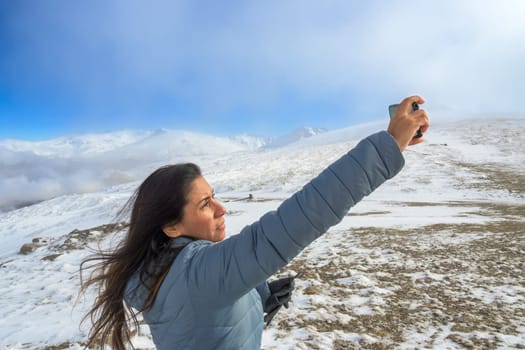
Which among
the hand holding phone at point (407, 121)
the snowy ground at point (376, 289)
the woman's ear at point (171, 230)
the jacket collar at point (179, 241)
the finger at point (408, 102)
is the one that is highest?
the finger at point (408, 102)

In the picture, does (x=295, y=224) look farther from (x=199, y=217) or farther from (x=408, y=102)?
(x=408, y=102)

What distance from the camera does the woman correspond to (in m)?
1.38

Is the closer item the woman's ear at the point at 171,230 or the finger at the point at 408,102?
the finger at the point at 408,102

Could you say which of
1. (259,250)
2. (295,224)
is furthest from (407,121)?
(259,250)

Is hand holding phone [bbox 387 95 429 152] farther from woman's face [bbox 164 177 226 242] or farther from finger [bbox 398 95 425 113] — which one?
woman's face [bbox 164 177 226 242]

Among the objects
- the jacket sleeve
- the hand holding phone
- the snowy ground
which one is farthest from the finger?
the snowy ground

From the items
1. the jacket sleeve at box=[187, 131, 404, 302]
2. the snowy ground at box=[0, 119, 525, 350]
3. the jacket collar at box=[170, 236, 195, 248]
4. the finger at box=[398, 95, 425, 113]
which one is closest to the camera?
the jacket sleeve at box=[187, 131, 404, 302]

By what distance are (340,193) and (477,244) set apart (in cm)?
989

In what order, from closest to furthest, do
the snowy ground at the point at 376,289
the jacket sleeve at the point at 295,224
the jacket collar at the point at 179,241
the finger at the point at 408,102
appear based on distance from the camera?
the jacket sleeve at the point at 295,224 < the finger at the point at 408,102 < the jacket collar at the point at 179,241 < the snowy ground at the point at 376,289

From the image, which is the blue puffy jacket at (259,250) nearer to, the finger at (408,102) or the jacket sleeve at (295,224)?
the jacket sleeve at (295,224)

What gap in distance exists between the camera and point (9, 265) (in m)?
11.9

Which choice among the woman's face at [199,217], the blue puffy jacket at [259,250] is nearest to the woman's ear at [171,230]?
the woman's face at [199,217]

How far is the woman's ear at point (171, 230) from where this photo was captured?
1.78 m

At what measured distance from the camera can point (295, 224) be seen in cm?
137
